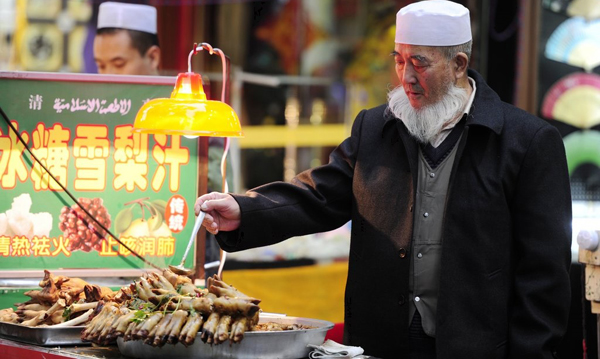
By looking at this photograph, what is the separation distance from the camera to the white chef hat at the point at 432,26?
299 centimetres

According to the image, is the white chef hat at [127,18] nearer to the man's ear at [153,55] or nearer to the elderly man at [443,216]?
the man's ear at [153,55]

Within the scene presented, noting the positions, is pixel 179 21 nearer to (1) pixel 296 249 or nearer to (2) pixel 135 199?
(1) pixel 296 249

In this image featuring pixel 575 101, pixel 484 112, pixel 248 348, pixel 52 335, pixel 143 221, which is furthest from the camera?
pixel 575 101

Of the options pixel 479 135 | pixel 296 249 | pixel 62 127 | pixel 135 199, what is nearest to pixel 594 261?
pixel 479 135

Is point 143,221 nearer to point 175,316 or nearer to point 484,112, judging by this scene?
point 175,316

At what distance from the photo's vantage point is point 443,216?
2910mm

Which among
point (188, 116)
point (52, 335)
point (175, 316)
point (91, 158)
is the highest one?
point (188, 116)

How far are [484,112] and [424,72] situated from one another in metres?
0.25

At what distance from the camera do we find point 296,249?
689 cm

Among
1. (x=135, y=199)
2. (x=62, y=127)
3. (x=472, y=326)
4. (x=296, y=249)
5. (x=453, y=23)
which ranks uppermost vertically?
(x=453, y=23)

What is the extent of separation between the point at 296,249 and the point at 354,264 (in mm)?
3820

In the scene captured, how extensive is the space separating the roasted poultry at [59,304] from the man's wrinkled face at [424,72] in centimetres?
128

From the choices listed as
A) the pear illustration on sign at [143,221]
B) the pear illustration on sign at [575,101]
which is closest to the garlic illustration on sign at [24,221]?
the pear illustration on sign at [143,221]

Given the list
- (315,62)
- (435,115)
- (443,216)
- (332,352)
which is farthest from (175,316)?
(315,62)
